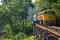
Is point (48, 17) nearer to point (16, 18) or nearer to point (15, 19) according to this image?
point (16, 18)

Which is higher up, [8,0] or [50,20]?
[8,0]

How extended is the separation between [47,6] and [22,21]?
20.7 feet

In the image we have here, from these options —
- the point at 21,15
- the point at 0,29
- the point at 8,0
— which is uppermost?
the point at 8,0

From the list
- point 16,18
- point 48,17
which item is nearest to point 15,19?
point 16,18

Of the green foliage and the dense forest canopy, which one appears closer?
the dense forest canopy

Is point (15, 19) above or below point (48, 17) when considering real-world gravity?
below

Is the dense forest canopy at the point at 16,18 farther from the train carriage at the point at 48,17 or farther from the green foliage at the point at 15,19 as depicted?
the train carriage at the point at 48,17

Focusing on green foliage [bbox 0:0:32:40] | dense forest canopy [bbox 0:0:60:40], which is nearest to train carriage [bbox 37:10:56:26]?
dense forest canopy [bbox 0:0:60:40]

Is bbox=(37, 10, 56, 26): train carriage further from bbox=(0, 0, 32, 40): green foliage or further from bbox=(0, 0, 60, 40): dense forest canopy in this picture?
bbox=(0, 0, 32, 40): green foliage

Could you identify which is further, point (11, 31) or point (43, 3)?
point (11, 31)

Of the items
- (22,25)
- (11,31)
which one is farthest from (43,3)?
(11,31)

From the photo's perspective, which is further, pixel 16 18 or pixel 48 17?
pixel 16 18

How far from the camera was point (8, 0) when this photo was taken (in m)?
36.9

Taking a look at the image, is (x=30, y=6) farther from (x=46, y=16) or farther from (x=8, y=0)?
(x=46, y=16)
